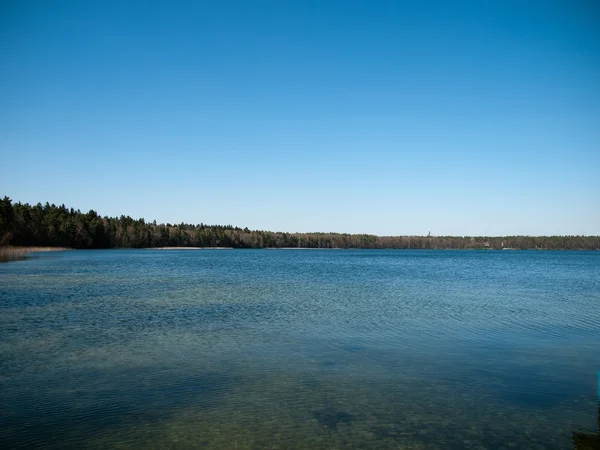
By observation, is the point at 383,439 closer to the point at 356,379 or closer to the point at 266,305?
the point at 356,379

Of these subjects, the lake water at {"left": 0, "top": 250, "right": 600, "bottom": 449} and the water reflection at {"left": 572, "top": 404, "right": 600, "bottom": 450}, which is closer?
the water reflection at {"left": 572, "top": 404, "right": 600, "bottom": 450}

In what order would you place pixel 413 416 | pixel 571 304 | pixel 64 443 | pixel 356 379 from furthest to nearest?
pixel 571 304 < pixel 356 379 < pixel 413 416 < pixel 64 443

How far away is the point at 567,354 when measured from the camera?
49.5 feet

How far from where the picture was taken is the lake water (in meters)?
8.70

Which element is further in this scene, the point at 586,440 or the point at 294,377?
the point at 294,377

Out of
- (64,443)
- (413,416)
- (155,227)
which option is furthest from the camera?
(155,227)

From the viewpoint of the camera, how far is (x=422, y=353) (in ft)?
49.6

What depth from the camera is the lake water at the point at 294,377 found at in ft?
28.6

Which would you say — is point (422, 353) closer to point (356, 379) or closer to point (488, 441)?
point (356, 379)

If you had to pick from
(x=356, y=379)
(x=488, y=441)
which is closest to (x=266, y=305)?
(x=356, y=379)

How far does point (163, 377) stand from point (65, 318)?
37.4ft

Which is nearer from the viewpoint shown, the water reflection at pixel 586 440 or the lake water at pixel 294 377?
the water reflection at pixel 586 440

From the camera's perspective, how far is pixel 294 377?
12.2m

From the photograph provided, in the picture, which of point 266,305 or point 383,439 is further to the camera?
point 266,305
